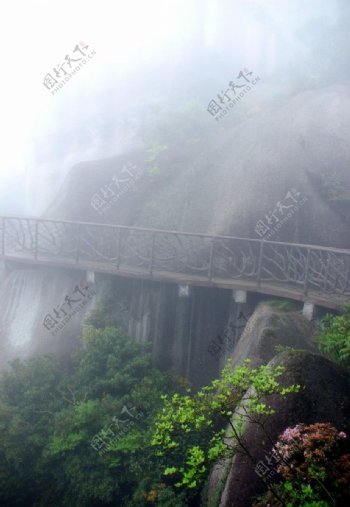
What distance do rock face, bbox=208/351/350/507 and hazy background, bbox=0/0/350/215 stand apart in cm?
1515

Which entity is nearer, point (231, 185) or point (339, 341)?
point (339, 341)

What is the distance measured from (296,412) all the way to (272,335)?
2466 millimetres

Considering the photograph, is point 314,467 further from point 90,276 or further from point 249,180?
point 249,180

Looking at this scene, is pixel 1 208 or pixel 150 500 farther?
pixel 1 208

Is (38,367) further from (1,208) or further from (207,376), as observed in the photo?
(1,208)

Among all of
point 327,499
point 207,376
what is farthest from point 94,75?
point 327,499

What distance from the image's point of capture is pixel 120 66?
72.6ft

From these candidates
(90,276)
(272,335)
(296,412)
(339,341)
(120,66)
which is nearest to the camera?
(296,412)

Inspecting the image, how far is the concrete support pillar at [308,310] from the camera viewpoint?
8.61m

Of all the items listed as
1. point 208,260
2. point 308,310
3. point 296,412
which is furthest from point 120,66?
point 296,412

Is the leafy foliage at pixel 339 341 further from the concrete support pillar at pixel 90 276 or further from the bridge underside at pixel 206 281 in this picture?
the concrete support pillar at pixel 90 276

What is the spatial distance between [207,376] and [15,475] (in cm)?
472

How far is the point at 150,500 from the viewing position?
7.53m

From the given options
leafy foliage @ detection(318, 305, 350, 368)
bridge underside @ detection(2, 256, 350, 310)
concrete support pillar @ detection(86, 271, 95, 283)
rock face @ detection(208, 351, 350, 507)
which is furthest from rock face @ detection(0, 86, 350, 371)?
rock face @ detection(208, 351, 350, 507)
